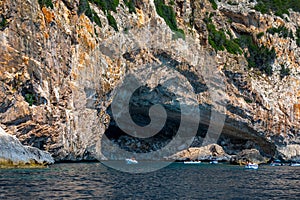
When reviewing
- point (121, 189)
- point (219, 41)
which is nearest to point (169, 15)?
point (219, 41)

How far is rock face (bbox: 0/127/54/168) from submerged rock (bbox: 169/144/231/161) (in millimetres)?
37137

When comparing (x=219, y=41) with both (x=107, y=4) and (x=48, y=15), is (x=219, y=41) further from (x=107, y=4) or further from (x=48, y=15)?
(x=48, y=15)

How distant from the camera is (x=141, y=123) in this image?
73.1m

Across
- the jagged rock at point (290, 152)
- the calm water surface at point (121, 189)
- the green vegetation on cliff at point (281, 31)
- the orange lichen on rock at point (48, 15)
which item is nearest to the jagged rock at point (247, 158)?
the jagged rock at point (290, 152)

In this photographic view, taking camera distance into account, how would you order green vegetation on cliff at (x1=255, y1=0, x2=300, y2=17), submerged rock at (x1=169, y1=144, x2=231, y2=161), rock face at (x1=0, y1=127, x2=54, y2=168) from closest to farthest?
rock face at (x1=0, y1=127, x2=54, y2=168) < submerged rock at (x1=169, y1=144, x2=231, y2=161) < green vegetation on cliff at (x1=255, y1=0, x2=300, y2=17)

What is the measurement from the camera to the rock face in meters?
37.8

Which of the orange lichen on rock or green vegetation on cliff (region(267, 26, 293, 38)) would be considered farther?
green vegetation on cliff (region(267, 26, 293, 38))

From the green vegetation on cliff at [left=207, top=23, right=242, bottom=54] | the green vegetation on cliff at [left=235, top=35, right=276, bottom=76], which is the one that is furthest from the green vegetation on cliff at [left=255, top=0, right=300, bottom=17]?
the green vegetation on cliff at [left=207, top=23, right=242, bottom=54]

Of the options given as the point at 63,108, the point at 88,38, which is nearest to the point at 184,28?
the point at 88,38

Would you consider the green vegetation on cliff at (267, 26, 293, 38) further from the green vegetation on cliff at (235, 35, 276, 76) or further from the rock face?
the rock face

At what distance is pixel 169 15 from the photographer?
65.1 m

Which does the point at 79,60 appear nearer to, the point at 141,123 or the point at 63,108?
the point at 63,108

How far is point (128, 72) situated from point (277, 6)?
3999 cm

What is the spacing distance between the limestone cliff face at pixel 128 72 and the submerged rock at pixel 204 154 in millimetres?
1749
